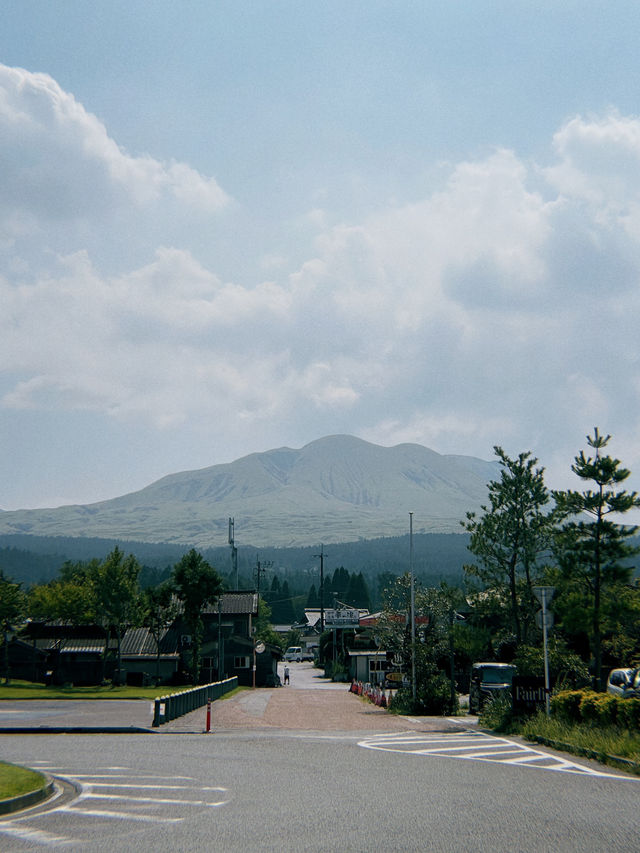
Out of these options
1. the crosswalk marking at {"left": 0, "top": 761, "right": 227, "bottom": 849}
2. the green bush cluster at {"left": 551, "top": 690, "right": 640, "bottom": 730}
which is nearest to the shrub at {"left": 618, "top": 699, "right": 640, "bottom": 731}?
the green bush cluster at {"left": 551, "top": 690, "right": 640, "bottom": 730}

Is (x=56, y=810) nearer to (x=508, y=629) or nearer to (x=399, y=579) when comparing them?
(x=508, y=629)

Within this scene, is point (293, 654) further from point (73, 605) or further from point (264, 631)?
point (73, 605)

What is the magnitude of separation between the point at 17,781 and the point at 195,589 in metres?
45.9

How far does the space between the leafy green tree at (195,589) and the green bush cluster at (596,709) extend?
39.2 meters

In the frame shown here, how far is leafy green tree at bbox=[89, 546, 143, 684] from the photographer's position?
5850 cm

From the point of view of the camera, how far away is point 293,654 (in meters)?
153

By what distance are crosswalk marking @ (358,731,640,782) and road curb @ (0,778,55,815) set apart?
9.27m

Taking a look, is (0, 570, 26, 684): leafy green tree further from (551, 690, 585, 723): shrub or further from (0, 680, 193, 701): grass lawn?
(551, 690, 585, 723): shrub

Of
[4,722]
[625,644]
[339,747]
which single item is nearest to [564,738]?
[339,747]

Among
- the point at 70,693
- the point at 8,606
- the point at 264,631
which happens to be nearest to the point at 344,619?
the point at 8,606

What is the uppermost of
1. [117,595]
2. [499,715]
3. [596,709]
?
[117,595]

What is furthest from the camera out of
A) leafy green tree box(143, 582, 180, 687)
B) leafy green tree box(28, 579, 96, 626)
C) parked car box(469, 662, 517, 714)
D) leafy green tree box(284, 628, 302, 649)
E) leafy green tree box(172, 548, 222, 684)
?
leafy green tree box(284, 628, 302, 649)

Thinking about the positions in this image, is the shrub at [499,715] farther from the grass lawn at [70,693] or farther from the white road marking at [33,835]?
the grass lawn at [70,693]

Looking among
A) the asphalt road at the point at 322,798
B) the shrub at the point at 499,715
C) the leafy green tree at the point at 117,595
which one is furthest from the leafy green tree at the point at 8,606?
the shrub at the point at 499,715
